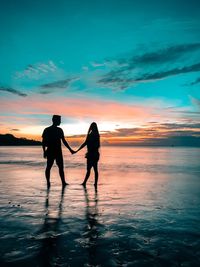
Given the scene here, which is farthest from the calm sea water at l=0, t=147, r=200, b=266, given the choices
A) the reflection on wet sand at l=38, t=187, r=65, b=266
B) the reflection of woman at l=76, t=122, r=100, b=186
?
the reflection of woman at l=76, t=122, r=100, b=186

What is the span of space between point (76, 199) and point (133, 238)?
3749 mm

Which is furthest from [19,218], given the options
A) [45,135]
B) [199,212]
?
[45,135]

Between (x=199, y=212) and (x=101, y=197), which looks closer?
(x=199, y=212)

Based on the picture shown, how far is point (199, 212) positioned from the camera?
6.71m

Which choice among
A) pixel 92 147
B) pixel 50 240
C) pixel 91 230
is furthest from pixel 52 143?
pixel 50 240

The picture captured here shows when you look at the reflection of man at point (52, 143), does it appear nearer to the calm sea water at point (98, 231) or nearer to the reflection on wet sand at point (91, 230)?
the calm sea water at point (98, 231)

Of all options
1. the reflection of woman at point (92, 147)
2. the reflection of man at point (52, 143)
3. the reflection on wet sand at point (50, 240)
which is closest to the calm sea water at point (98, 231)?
the reflection on wet sand at point (50, 240)

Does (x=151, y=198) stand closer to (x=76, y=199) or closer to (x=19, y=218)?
(x=76, y=199)

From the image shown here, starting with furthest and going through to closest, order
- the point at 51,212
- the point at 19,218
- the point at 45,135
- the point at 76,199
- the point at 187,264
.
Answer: the point at 45,135, the point at 76,199, the point at 51,212, the point at 19,218, the point at 187,264

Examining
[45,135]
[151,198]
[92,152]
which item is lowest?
[151,198]

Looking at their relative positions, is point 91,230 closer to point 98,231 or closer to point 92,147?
point 98,231

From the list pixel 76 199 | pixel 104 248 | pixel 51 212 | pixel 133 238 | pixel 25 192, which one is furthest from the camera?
pixel 25 192

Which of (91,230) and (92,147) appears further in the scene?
(92,147)

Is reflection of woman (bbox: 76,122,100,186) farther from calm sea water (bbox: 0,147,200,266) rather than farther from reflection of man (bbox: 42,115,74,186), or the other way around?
calm sea water (bbox: 0,147,200,266)
